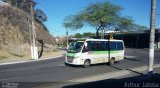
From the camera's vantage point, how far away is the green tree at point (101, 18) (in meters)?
58.1

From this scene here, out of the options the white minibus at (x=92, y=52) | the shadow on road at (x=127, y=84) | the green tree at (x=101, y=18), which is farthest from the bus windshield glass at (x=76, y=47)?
the green tree at (x=101, y=18)

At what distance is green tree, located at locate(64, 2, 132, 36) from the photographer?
58.1 m

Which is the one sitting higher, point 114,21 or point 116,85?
point 114,21

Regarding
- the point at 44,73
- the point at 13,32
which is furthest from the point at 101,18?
the point at 44,73

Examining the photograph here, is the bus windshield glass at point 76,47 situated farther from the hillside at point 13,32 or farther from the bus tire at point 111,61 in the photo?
the hillside at point 13,32

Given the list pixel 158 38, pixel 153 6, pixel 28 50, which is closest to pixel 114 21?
pixel 158 38

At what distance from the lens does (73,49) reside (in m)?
22.3

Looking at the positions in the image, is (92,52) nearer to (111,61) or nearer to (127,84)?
(111,61)

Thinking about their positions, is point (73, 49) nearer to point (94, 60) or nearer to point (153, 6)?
point (94, 60)

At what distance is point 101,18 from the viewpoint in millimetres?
57656

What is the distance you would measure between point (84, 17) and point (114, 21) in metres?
7.03

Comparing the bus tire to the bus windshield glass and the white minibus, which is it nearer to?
the white minibus

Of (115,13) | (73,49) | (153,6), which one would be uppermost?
(115,13)

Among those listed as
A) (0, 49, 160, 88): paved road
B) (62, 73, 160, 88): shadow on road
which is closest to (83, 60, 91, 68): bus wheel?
(0, 49, 160, 88): paved road
